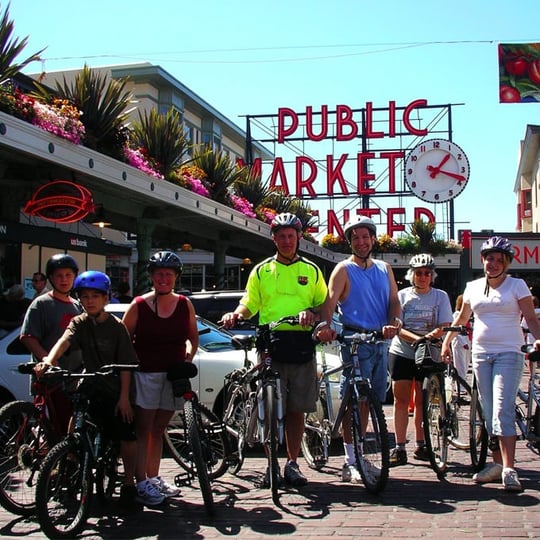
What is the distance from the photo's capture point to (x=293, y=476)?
5.73 metres

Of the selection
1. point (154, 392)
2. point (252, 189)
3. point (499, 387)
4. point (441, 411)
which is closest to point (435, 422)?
point (441, 411)

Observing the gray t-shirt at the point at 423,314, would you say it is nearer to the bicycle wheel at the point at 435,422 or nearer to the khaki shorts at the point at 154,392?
the bicycle wheel at the point at 435,422

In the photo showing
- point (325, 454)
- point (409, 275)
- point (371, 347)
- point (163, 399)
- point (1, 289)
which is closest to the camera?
point (163, 399)

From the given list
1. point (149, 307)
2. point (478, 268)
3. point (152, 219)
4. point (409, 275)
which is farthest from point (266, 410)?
point (478, 268)

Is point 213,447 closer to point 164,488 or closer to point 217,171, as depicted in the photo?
point 164,488

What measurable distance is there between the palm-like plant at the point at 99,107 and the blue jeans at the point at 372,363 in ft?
22.1

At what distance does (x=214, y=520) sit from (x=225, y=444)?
1.18 meters

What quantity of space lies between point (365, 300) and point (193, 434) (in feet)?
6.28

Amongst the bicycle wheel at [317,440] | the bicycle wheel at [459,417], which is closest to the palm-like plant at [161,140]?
the bicycle wheel at [317,440]

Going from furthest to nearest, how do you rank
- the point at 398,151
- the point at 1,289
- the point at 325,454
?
the point at 398,151
the point at 1,289
the point at 325,454

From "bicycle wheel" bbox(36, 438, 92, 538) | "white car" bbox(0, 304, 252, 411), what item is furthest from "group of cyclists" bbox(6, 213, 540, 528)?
"white car" bbox(0, 304, 252, 411)

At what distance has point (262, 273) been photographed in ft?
19.7

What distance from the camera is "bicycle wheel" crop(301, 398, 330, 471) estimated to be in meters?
6.41

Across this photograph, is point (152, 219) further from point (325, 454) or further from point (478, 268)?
point (478, 268)
